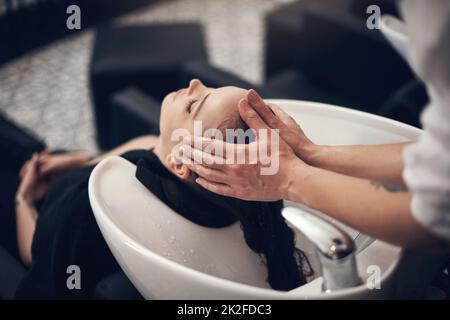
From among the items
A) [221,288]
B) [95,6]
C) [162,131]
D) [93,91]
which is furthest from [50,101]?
[221,288]

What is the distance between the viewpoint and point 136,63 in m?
2.02

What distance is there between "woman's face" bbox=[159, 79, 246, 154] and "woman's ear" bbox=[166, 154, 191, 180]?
0.03 metres

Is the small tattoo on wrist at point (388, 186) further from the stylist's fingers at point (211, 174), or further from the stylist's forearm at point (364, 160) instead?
the stylist's fingers at point (211, 174)

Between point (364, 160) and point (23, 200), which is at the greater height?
point (364, 160)

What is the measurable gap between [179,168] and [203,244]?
14cm

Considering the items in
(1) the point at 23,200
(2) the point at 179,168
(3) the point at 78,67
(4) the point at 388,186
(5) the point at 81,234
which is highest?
(4) the point at 388,186

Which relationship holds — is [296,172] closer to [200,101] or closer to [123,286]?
[200,101]

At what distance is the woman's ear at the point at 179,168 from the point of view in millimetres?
916

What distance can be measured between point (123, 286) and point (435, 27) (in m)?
0.66

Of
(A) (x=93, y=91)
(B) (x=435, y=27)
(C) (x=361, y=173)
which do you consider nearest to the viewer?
(B) (x=435, y=27)

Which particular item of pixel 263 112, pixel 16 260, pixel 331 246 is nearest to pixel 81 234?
pixel 16 260

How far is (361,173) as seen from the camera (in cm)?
80

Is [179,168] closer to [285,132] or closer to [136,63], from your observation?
[285,132]

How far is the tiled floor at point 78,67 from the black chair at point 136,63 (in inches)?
9.8
